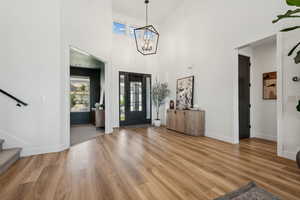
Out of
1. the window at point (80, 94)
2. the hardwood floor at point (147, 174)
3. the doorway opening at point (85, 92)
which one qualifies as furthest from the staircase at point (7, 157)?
the window at point (80, 94)

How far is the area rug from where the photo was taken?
1515 mm

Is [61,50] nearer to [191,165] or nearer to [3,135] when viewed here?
[3,135]

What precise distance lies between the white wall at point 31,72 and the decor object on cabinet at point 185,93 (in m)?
4.13

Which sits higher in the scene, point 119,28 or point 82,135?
point 119,28

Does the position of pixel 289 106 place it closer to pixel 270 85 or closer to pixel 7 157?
pixel 270 85

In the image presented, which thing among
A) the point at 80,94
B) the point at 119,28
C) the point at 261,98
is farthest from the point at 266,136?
the point at 80,94

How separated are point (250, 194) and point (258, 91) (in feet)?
12.8

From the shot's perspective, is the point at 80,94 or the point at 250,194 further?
the point at 80,94

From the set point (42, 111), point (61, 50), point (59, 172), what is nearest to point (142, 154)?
point (59, 172)

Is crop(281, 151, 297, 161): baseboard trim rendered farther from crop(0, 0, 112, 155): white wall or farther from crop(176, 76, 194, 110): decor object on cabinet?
crop(0, 0, 112, 155): white wall

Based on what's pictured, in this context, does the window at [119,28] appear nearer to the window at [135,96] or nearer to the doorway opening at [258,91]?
the window at [135,96]

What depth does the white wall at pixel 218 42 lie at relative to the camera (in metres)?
3.13

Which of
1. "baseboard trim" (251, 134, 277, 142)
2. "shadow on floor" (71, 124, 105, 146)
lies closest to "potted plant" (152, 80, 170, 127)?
"shadow on floor" (71, 124, 105, 146)

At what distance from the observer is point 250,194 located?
1.58 metres
